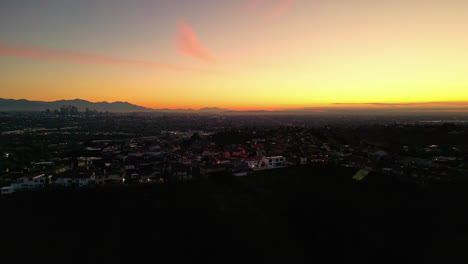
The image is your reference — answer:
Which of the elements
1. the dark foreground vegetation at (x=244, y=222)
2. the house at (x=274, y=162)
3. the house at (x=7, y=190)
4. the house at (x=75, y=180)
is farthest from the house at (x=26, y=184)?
the house at (x=274, y=162)

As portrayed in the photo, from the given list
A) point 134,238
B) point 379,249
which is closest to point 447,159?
point 379,249

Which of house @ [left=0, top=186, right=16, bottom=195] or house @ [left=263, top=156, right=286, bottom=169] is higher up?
house @ [left=263, top=156, right=286, bottom=169]

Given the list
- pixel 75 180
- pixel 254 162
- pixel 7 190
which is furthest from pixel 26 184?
pixel 254 162

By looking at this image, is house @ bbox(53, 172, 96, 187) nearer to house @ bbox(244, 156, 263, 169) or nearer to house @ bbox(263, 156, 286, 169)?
house @ bbox(244, 156, 263, 169)

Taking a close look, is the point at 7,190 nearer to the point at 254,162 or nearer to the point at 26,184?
the point at 26,184

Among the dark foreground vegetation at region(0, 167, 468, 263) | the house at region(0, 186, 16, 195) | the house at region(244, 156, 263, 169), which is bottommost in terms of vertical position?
the dark foreground vegetation at region(0, 167, 468, 263)

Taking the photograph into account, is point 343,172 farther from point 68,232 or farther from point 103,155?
point 103,155

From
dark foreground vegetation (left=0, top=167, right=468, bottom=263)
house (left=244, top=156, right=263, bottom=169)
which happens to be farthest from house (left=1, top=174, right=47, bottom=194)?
house (left=244, top=156, right=263, bottom=169)

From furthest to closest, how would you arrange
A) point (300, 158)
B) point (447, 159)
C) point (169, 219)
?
1. point (300, 158)
2. point (447, 159)
3. point (169, 219)
